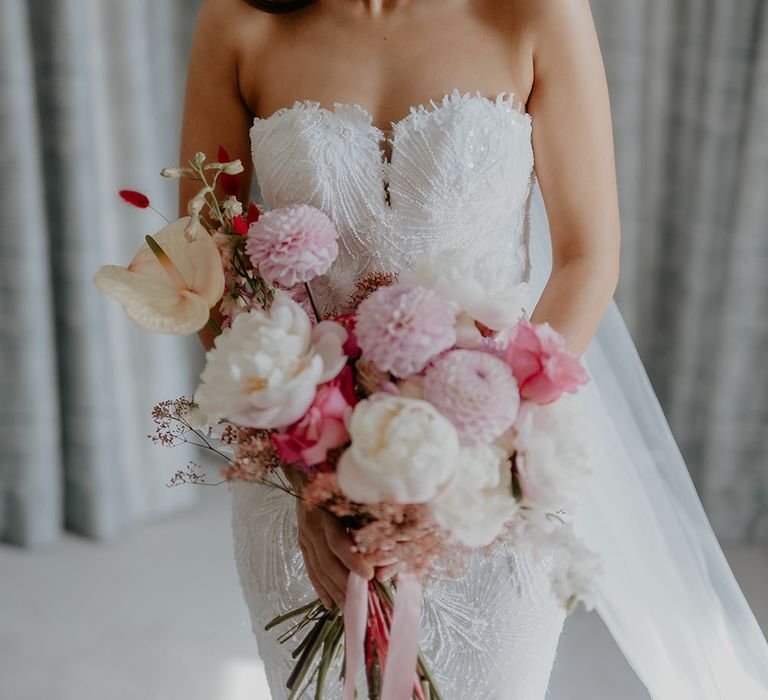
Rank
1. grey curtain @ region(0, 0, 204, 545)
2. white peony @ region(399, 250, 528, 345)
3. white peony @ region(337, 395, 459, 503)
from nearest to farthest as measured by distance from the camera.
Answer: white peony @ region(337, 395, 459, 503), white peony @ region(399, 250, 528, 345), grey curtain @ region(0, 0, 204, 545)

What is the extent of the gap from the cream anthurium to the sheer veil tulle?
0.71 metres

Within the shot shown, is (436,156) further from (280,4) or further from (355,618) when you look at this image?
(355,618)

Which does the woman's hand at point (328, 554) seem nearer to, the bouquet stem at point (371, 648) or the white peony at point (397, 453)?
the bouquet stem at point (371, 648)

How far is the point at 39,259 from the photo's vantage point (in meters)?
2.82

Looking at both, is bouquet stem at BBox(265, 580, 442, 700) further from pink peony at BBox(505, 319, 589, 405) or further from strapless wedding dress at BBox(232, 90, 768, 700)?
pink peony at BBox(505, 319, 589, 405)

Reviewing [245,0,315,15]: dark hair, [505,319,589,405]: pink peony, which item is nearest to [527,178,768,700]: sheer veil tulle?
[245,0,315,15]: dark hair

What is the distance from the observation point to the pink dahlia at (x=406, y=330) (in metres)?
0.85

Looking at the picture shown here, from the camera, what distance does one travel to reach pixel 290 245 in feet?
3.11

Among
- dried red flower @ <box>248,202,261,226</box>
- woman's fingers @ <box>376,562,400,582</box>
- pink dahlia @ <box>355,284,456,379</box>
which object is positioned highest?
dried red flower @ <box>248,202,261,226</box>

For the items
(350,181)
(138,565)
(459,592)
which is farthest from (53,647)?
(350,181)

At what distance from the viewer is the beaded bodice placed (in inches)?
53.9

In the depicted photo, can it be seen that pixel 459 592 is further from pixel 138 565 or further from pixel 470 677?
pixel 138 565

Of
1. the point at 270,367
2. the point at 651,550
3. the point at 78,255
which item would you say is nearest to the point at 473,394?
the point at 270,367

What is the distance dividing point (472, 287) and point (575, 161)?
1.81ft
